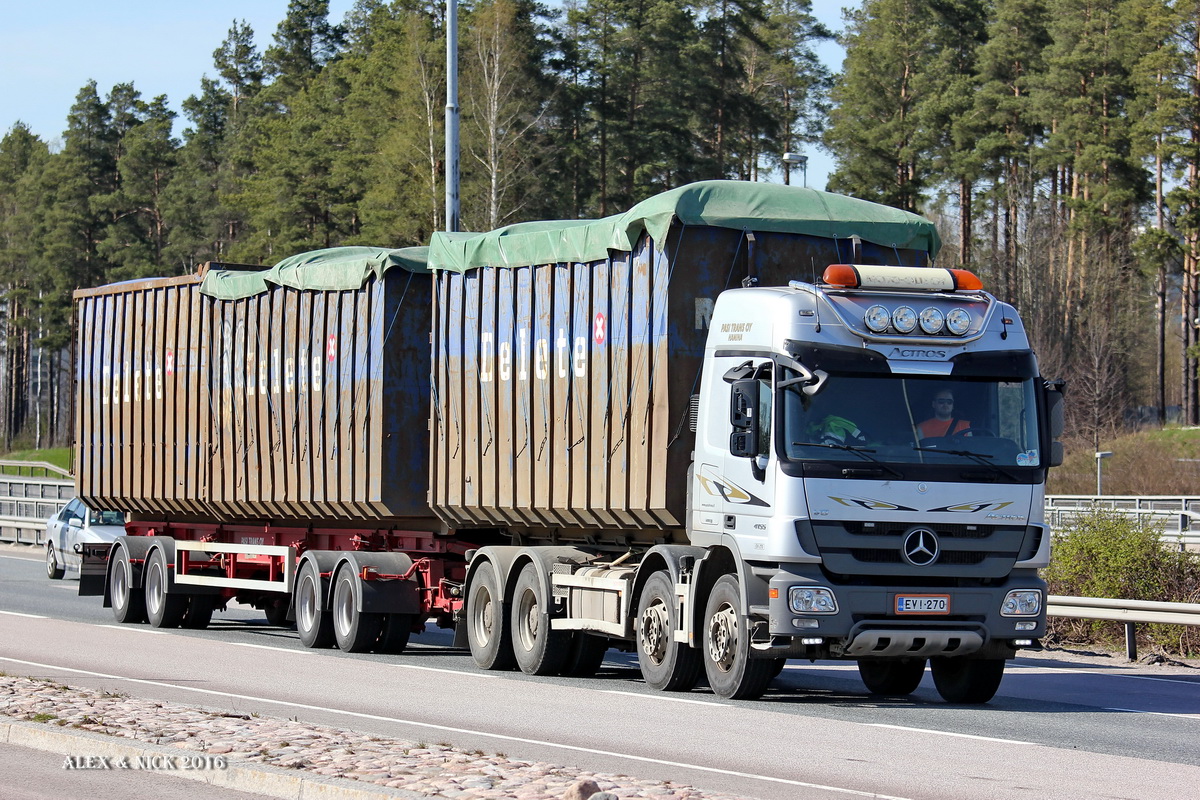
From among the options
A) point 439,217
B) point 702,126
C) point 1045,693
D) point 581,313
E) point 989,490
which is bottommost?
point 1045,693

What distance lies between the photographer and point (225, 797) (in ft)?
28.5

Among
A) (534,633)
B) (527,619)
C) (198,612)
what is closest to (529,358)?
(527,619)

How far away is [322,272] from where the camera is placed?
62.5 ft

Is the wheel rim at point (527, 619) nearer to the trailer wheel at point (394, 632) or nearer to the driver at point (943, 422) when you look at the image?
the trailer wheel at point (394, 632)

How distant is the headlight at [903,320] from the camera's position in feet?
41.0

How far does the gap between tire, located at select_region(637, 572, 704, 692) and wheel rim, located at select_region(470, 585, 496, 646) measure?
2586mm

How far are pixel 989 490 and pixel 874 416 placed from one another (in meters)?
1.03

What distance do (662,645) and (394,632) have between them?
5063 millimetres

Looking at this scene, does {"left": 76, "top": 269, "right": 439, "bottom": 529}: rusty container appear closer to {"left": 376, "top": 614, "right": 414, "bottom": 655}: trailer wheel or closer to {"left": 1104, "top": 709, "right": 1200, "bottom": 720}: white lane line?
{"left": 376, "top": 614, "right": 414, "bottom": 655}: trailer wheel

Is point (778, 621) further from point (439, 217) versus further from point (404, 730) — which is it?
point (439, 217)

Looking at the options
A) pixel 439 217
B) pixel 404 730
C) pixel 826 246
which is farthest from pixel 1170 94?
pixel 404 730

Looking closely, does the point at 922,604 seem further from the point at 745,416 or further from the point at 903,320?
the point at 903,320

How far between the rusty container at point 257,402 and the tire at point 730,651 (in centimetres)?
557

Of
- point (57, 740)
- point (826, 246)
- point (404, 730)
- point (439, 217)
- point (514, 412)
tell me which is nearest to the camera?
point (57, 740)
